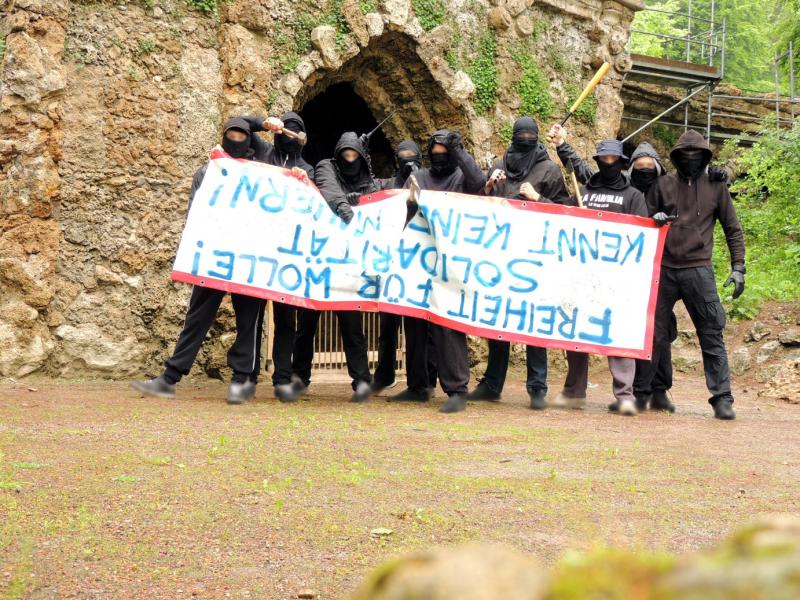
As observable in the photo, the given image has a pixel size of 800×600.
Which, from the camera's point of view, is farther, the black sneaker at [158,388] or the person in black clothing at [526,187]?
the person in black clothing at [526,187]

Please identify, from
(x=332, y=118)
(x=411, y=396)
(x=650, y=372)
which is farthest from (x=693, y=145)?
(x=332, y=118)

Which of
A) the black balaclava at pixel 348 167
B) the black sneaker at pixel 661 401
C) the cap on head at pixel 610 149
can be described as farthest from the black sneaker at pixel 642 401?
the black balaclava at pixel 348 167

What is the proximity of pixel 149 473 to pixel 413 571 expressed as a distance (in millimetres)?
3750

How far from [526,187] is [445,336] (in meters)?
1.42

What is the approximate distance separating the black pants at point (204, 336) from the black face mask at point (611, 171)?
3122 millimetres

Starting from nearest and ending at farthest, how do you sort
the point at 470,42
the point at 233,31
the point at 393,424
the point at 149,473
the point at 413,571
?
the point at 413,571, the point at 149,473, the point at 393,424, the point at 233,31, the point at 470,42

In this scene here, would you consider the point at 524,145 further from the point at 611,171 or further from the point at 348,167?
the point at 348,167

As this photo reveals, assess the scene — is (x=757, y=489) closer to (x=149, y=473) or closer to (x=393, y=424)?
(x=393, y=424)

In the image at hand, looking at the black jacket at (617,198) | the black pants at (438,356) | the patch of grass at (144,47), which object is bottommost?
the black pants at (438,356)

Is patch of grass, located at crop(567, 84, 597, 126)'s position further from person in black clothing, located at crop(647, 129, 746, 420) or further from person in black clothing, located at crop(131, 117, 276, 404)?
person in black clothing, located at crop(131, 117, 276, 404)

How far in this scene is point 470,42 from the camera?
10867mm

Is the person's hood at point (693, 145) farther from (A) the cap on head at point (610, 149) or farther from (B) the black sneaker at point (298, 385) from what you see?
(B) the black sneaker at point (298, 385)

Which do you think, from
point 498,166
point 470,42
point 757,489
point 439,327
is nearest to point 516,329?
point 439,327

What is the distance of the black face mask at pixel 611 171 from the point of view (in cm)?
790
